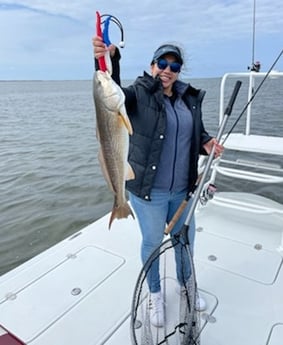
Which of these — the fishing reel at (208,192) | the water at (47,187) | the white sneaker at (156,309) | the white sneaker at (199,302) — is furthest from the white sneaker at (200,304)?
the water at (47,187)

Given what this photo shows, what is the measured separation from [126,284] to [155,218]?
804 mm

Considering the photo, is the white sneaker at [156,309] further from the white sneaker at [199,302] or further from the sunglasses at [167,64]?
the sunglasses at [167,64]

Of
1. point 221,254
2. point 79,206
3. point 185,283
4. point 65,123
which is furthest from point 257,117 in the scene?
point 185,283

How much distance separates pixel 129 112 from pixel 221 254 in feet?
5.45

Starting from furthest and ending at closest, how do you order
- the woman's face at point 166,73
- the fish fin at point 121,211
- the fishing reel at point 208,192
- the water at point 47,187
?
the water at point 47,187, the fishing reel at point 208,192, the woman's face at point 166,73, the fish fin at point 121,211

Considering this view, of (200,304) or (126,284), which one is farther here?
(126,284)

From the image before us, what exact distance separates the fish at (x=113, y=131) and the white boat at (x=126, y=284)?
3.07 feet

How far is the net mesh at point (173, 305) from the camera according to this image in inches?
67.6

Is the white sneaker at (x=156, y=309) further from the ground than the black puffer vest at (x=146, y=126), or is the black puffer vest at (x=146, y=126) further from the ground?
the black puffer vest at (x=146, y=126)

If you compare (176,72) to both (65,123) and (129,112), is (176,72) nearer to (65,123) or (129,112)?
(129,112)

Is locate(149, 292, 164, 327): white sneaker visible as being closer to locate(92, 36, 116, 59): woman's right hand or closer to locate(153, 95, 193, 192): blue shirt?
locate(153, 95, 193, 192): blue shirt

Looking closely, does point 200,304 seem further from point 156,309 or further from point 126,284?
point 126,284

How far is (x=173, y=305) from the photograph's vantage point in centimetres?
225

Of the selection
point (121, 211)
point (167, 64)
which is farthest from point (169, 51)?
point (121, 211)
